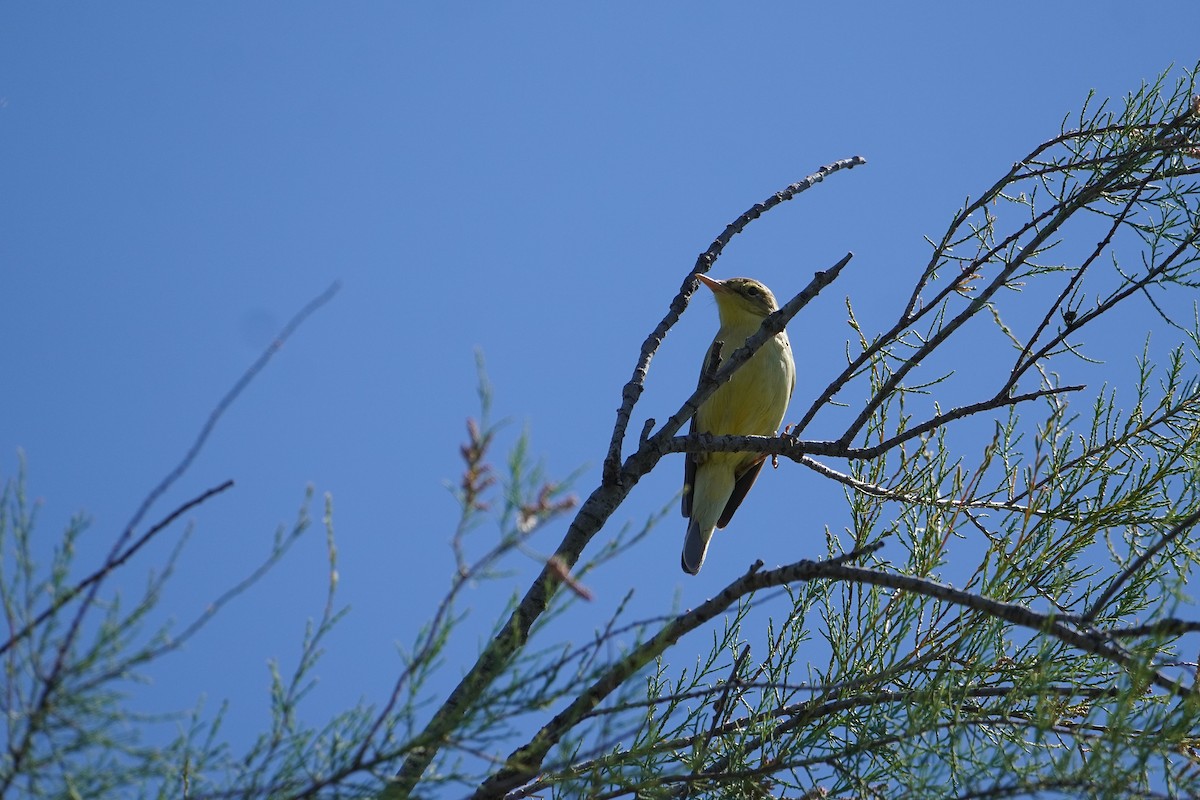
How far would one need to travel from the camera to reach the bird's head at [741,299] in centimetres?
773

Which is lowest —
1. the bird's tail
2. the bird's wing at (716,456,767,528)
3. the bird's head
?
the bird's tail

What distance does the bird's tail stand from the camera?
24.2 feet

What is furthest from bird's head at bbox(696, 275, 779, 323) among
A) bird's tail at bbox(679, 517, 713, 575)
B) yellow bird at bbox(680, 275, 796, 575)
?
bird's tail at bbox(679, 517, 713, 575)

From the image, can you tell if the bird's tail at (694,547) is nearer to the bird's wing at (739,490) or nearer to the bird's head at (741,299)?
the bird's wing at (739,490)

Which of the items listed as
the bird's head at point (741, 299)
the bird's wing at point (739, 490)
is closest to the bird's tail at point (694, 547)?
the bird's wing at point (739, 490)

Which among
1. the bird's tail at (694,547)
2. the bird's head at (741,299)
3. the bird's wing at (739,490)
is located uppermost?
the bird's head at (741,299)

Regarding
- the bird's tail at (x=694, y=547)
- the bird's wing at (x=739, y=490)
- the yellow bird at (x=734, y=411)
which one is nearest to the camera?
the yellow bird at (x=734, y=411)

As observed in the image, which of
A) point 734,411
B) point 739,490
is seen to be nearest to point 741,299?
point 734,411

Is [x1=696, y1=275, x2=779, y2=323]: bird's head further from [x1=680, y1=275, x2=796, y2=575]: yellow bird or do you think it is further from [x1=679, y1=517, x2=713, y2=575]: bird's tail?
[x1=679, y1=517, x2=713, y2=575]: bird's tail

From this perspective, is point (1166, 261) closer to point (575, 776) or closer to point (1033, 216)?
point (1033, 216)

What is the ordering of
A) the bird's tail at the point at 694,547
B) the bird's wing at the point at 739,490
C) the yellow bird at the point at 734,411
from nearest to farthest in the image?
1. the yellow bird at the point at 734,411
2. the bird's tail at the point at 694,547
3. the bird's wing at the point at 739,490

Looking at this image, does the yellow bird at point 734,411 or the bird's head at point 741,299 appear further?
the bird's head at point 741,299


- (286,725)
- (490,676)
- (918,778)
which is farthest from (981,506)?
(286,725)

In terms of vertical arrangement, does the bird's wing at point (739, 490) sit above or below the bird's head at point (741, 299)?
below
